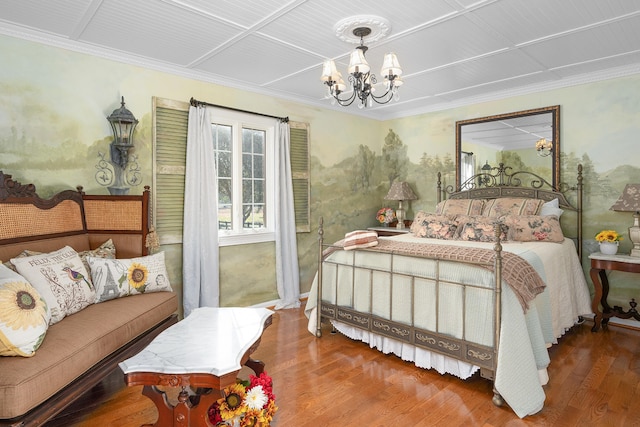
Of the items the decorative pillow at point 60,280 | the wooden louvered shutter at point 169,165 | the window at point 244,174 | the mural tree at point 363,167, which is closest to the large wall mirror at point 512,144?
the mural tree at point 363,167

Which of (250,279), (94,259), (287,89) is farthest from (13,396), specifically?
(287,89)

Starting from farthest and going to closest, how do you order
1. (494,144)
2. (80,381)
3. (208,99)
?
(494,144)
(208,99)
(80,381)

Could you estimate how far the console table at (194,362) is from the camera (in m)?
1.66

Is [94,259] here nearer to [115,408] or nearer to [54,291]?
[54,291]

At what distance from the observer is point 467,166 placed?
194 inches

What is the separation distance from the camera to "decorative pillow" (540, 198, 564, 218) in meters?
3.98

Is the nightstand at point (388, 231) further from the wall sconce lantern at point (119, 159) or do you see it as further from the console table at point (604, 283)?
the wall sconce lantern at point (119, 159)

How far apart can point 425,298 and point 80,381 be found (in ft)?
7.33

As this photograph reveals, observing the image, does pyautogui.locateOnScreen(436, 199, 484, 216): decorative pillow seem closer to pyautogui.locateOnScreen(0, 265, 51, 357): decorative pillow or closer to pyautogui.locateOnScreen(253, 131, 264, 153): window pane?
pyautogui.locateOnScreen(253, 131, 264, 153): window pane

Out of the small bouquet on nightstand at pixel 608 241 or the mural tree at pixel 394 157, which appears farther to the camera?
the mural tree at pixel 394 157

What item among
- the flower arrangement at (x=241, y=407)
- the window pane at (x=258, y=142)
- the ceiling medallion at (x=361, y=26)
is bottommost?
the flower arrangement at (x=241, y=407)

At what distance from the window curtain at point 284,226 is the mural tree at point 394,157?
6.36ft

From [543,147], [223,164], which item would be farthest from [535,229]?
[223,164]

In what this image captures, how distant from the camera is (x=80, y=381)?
1960mm
